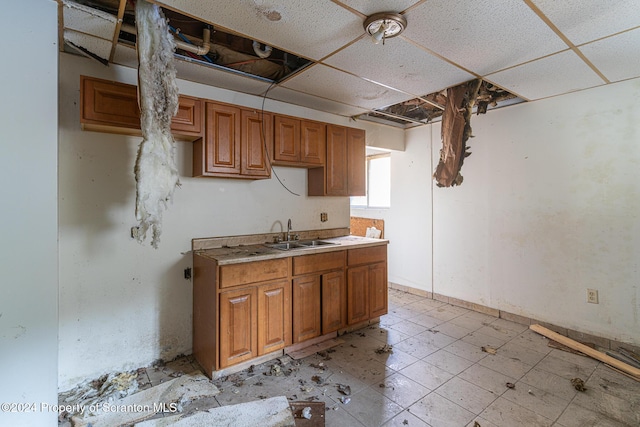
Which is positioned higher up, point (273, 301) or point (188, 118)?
point (188, 118)

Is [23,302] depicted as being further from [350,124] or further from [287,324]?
[350,124]

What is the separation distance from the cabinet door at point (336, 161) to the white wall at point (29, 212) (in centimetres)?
226

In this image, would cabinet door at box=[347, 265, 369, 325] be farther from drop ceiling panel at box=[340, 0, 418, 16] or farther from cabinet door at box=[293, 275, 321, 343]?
drop ceiling panel at box=[340, 0, 418, 16]

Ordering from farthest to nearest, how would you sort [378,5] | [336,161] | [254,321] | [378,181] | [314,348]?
[378,181] → [336,161] → [314,348] → [254,321] → [378,5]

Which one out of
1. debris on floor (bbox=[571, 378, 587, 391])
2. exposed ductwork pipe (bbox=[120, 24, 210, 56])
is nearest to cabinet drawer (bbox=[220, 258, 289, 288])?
exposed ductwork pipe (bbox=[120, 24, 210, 56])

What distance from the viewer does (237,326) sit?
2.35 m

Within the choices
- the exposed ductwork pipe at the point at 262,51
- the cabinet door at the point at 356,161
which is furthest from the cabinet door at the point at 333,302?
the exposed ductwork pipe at the point at 262,51

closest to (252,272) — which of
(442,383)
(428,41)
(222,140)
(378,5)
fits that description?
(222,140)

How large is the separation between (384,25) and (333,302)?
2.32m

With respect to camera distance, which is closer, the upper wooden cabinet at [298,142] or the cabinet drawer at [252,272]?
the cabinet drawer at [252,272]

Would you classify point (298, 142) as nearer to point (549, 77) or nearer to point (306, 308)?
point (306, 308)

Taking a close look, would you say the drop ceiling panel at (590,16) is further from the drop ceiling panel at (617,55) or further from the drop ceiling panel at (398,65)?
the drop ceiling panel at (398,65)

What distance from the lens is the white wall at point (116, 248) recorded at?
2162 mm

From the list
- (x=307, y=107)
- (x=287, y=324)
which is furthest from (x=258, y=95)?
(x=287, y=324)
